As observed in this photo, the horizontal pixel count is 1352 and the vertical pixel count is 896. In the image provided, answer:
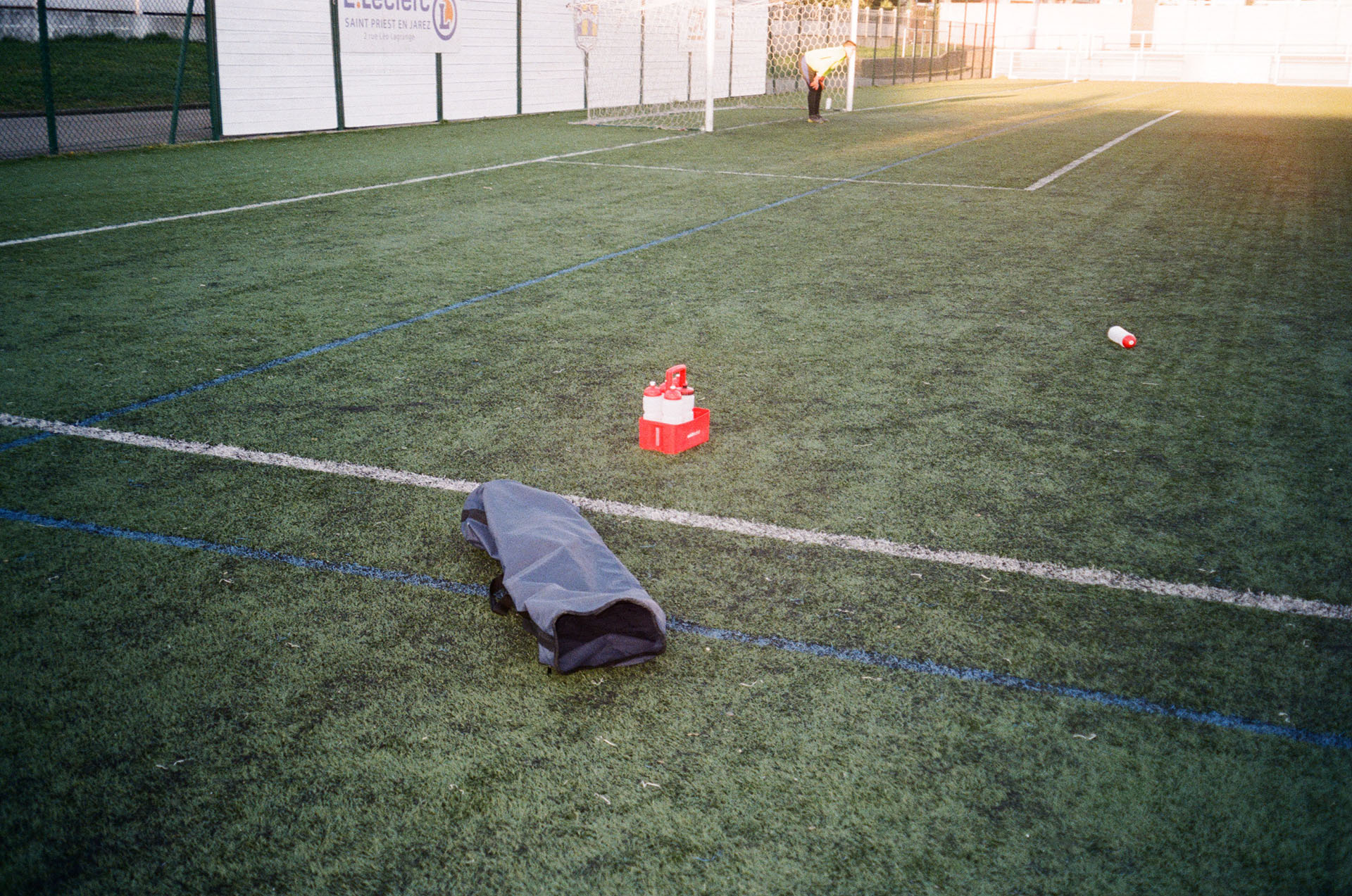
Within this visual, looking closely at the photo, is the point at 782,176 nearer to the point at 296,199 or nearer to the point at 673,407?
the point at 296,199

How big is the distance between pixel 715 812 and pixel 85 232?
840 cm

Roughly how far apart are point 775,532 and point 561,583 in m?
0.98

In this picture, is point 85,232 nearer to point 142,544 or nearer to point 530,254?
point 530,254

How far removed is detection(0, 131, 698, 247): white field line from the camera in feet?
27.7

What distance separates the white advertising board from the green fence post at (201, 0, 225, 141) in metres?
2.32

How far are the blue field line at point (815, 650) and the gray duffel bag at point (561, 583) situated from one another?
0.20 meters

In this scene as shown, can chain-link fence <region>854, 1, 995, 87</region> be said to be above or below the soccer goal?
above

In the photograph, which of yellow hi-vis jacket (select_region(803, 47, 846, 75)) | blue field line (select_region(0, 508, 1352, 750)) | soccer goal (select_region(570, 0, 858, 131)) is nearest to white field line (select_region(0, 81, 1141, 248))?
soccer goal (select_region(570, 0, 858, 131))

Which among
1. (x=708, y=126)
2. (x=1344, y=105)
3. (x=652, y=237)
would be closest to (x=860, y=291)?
(x=652, y=237)

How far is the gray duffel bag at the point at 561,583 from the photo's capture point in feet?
9.11

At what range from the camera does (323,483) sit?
3.99 meters

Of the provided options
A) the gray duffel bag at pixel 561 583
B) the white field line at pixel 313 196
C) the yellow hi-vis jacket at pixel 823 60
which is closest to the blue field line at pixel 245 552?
the gray duffel bag at pixel 561 583

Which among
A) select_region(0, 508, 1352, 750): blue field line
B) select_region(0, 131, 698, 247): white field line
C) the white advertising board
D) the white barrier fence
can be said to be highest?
the white barrier fence

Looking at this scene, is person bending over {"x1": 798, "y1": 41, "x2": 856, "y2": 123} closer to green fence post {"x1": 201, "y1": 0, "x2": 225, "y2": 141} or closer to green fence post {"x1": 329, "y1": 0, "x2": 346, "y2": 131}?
green fence post {"x1": 329, "y1": 0, "x2": 346, "y2": 131}
